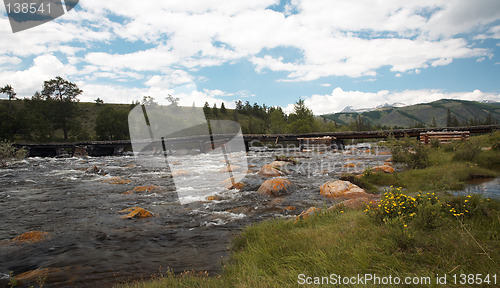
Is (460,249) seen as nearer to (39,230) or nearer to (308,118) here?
(39,230)

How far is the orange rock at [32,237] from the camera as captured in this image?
7500mm

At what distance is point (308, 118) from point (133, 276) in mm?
75236

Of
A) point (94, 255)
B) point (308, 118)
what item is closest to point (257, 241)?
point (94, 255)

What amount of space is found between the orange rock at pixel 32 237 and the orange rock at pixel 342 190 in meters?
10.8

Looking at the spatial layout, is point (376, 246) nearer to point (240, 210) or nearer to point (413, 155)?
point (240, 210)

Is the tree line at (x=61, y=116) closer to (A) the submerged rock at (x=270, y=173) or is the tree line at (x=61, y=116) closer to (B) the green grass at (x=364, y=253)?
(A) the submerged rock at (x=270, y=173)

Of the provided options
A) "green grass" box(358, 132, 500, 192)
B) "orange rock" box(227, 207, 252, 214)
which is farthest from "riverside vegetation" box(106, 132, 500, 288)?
"green grass" box(358, 132, 500, 192)

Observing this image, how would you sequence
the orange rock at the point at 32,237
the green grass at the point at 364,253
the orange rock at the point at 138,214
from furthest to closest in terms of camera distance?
1. the orange rock at the point at 138,214
2. the orange rock at the point at 32,237
3. the green grass at the point at 364,253

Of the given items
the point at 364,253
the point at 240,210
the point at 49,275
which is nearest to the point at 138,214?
the point at 240,210

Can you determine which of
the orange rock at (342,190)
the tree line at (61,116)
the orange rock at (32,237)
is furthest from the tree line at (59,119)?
the orange rock at (342,190)

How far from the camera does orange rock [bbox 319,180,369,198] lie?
10785mm

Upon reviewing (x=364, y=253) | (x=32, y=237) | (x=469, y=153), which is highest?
(x=469, y=153)

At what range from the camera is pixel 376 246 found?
416 centimetres

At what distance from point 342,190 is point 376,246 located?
7.44m
